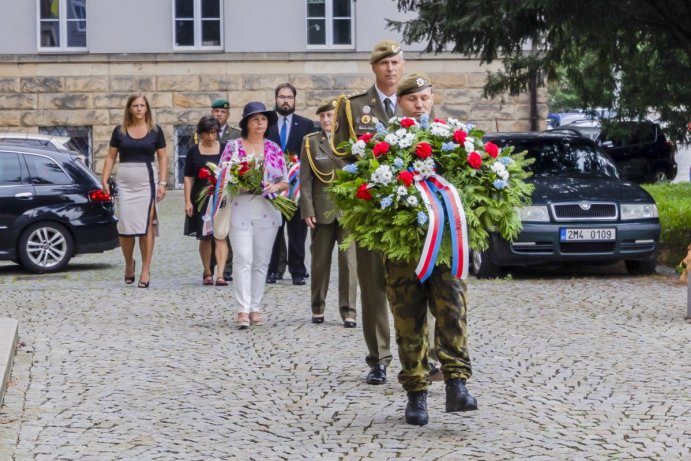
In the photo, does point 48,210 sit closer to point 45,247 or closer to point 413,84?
point 45,247

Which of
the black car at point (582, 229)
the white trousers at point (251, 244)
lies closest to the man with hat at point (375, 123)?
the white trousers at point (251, 244)

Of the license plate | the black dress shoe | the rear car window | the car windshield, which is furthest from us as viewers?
the rear car window

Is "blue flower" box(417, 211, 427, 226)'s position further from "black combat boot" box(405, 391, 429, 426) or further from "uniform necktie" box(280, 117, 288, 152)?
"uniform necktie" box(280, 117, 288, 152)

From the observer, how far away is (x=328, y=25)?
112ft

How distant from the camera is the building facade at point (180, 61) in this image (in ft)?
110

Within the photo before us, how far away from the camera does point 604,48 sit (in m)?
18.4

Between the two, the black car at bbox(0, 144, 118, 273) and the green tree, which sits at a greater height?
the green tree

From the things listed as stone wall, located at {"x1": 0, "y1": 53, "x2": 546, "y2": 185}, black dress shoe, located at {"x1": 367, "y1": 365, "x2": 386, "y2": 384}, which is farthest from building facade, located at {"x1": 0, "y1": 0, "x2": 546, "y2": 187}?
black dress shoe, located at {"x1": 367, "y1": 365, "x2": 386, "y2": 384}

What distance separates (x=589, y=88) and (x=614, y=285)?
653 centimetres

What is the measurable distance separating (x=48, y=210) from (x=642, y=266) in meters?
6.84

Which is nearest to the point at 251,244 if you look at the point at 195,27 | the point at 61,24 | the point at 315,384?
Answer: the point at 315,384

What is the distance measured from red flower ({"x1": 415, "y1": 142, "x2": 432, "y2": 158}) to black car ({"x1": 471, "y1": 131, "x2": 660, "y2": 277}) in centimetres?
764

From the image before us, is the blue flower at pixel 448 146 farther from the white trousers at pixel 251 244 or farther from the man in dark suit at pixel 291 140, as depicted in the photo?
the man in dark suit at pixel 291 140

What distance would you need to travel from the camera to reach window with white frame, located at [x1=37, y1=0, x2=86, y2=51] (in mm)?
33719
